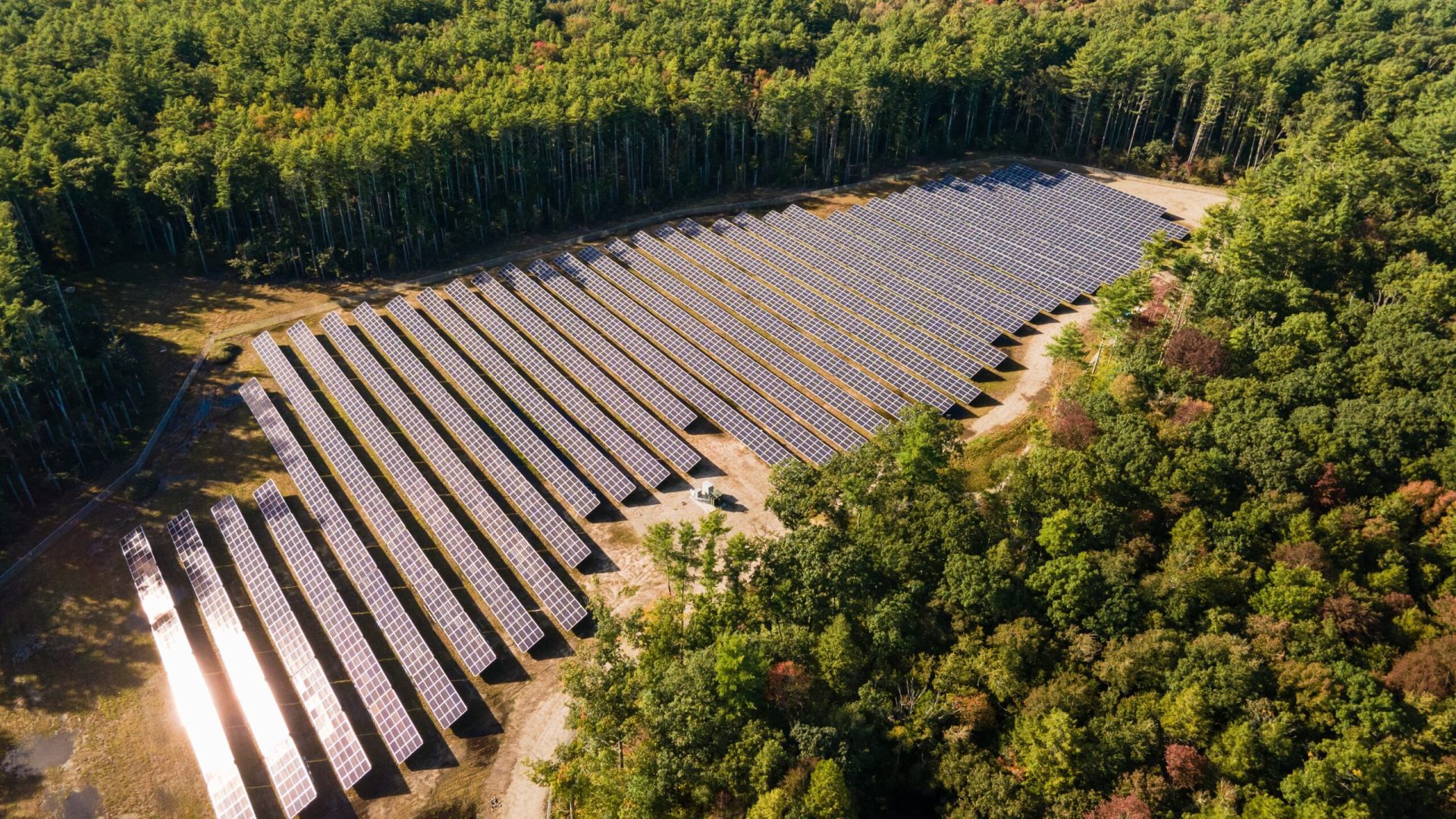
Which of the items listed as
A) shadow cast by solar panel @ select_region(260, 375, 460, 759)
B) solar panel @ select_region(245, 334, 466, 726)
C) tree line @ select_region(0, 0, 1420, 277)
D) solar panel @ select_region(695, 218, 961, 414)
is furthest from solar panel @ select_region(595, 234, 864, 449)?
solar panel @ select_region(245, 334, 466, 726)

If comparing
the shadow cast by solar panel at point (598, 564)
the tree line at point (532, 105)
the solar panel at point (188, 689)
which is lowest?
the solar panel at point (188, 689)

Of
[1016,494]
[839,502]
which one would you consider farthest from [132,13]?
Answer: [1016,494]

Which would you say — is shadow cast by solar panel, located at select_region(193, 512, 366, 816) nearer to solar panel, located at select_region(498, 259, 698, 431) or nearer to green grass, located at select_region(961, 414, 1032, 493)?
solar panel, located at select_region(498, 259, 698, 431)

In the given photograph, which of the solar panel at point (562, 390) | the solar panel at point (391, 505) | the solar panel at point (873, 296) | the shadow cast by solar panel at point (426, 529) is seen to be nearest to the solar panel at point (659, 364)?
the solar panel at point (562, 390)

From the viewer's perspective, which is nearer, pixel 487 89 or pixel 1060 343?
pixel 1060 343

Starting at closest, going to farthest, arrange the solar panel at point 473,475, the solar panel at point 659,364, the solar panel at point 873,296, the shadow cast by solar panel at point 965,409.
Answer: the solar panel at point 473,475 → the solar panel at point 659,364 → the shadow cast by solar panel at point 965,409 → the solar panel at point 873,296

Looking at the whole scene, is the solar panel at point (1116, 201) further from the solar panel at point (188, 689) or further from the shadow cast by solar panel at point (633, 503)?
the solar panel at point (188, 689)

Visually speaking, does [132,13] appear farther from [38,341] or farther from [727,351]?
[727,351]
